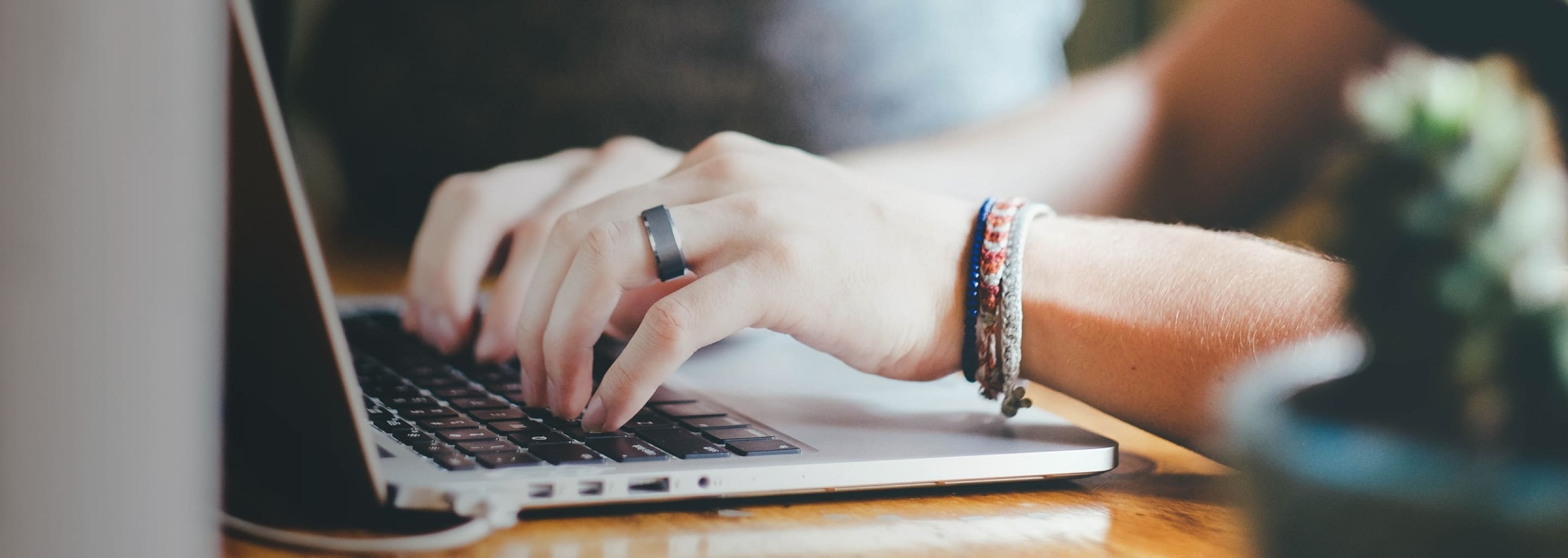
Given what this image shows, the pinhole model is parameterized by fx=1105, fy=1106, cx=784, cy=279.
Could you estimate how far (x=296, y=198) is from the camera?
30 centimetres

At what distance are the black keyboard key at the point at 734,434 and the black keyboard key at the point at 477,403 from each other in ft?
0.36

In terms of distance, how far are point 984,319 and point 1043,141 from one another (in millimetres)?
465

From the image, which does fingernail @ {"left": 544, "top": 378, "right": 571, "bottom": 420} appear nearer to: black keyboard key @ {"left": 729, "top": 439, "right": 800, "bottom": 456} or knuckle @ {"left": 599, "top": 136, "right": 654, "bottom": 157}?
black keyboard key @ {"left": 729, "top": 439, "right": 800, "bottom": 456}

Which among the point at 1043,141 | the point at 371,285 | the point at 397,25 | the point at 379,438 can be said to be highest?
the point at 397,25

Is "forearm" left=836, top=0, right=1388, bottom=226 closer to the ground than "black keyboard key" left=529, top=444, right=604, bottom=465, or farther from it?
farther from it

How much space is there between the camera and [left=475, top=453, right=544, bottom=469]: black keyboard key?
1.23ft

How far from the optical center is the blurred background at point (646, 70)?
1318 mm

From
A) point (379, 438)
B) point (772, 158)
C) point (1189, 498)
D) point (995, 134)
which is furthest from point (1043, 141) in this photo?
point (379, 438)

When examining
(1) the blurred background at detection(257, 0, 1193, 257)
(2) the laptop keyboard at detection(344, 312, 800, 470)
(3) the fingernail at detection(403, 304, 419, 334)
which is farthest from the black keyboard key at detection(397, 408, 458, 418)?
(1) the blurred background at detection(257, 0, 1193, 257)

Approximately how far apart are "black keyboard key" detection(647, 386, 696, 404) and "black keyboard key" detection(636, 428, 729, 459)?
6cm

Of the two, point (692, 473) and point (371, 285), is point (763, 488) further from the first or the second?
point (371, 285)

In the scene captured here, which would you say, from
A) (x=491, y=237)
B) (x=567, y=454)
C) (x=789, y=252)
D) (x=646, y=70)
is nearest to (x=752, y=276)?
(x=789, y=252)

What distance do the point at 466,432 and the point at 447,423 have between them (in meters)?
0.02

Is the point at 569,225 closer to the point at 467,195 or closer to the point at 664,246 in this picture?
the point at 664,246
